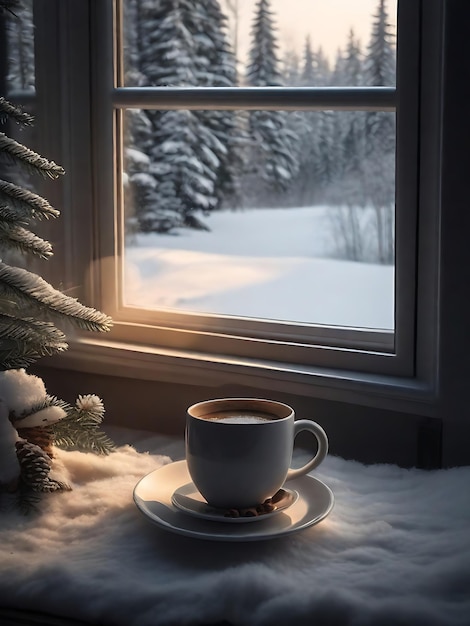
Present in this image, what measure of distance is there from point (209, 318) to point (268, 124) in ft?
1.03

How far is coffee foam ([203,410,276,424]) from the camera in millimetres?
931

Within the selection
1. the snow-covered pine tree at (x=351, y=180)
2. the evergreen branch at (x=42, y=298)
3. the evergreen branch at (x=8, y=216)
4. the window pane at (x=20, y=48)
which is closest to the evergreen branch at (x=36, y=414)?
the evergreen branch at (x=42, y=298)

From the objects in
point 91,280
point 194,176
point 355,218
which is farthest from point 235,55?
point 91,280

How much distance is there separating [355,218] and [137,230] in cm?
38

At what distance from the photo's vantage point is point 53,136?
4.40 feet

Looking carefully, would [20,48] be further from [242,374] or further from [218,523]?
[218,523]

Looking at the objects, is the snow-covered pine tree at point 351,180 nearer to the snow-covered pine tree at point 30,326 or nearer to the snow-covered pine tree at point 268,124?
the snow-covered pine tree at point 268,124

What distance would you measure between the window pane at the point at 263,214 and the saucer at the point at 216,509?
361 mm

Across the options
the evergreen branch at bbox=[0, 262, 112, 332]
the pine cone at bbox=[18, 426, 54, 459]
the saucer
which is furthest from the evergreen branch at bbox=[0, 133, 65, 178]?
the saucer

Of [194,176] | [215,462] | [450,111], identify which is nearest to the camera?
[215,462]

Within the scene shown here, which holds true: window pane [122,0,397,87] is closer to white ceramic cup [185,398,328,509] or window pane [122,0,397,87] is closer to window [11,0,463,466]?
window [11,0,463,466]

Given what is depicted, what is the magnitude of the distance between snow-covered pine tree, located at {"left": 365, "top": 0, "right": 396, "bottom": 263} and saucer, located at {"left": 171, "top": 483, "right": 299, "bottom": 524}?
412 mm

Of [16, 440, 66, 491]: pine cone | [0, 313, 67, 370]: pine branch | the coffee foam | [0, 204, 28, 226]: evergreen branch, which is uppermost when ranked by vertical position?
[0, 204, 28, 226]: evergreen branch

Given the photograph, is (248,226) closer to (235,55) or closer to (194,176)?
(194,176)
